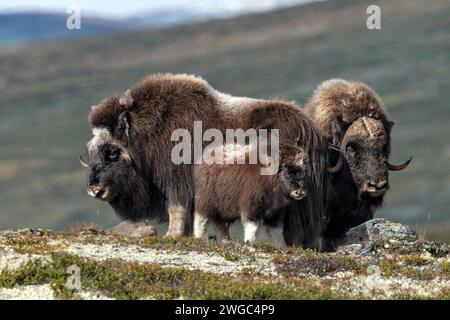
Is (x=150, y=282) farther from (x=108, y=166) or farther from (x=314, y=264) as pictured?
(x=108, y=166)

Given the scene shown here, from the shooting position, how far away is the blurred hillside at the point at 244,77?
60781mm

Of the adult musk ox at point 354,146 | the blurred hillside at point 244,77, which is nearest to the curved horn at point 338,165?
the adult musk ox at point 354,146

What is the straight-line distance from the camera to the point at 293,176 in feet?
31.4

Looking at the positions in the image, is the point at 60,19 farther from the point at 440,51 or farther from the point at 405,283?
the point at 405,283

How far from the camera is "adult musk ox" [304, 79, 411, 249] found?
1045cm

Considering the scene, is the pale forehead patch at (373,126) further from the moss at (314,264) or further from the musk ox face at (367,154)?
the moss at (314,264)

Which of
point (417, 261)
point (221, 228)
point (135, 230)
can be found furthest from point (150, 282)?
point (135, 230)

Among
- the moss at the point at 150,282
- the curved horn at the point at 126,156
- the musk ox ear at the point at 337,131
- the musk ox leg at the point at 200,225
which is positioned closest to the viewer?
the moss at the point at 150,282

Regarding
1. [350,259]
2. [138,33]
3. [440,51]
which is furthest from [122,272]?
[138,33]

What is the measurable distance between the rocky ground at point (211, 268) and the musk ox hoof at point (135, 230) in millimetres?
686

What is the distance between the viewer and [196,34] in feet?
345

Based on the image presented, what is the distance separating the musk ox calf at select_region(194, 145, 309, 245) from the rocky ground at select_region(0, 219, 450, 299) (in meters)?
0.47

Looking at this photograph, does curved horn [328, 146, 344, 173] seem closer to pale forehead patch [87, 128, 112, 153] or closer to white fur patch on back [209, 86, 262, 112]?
white fur patch on back [209, 86, 262, 112]

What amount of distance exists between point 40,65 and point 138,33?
45.5ft
